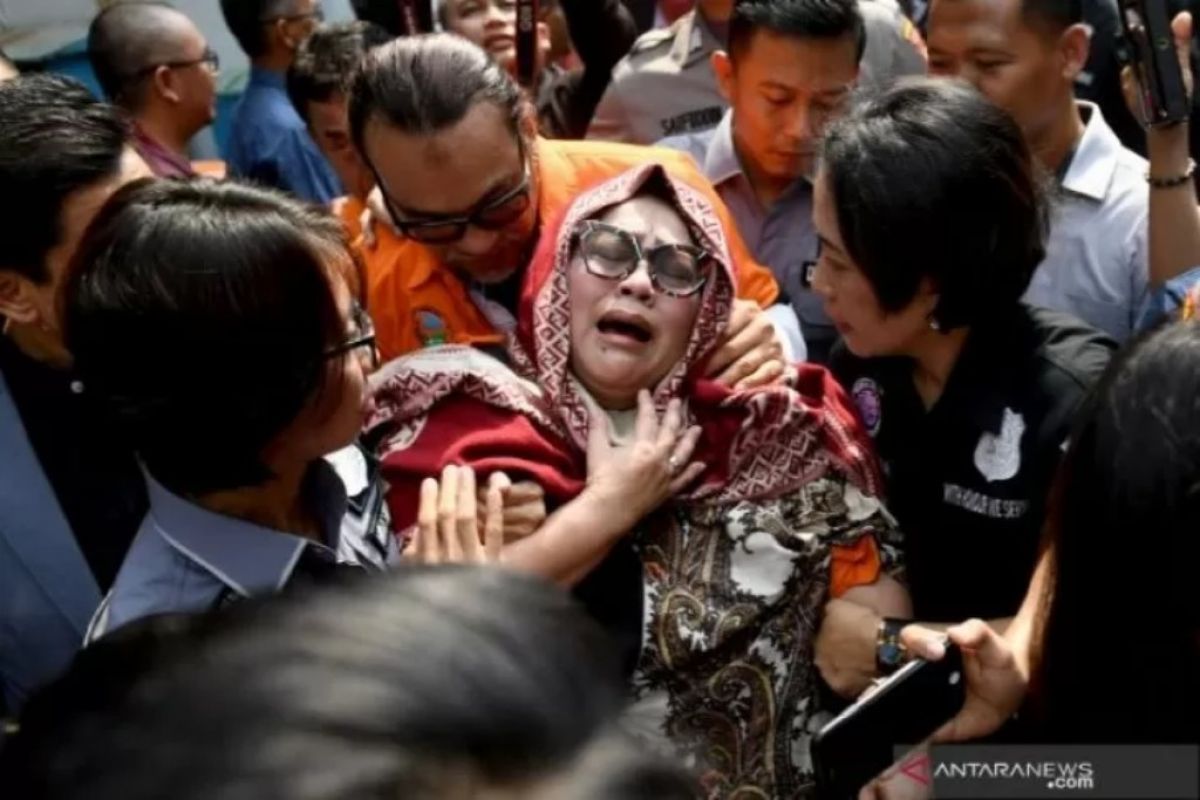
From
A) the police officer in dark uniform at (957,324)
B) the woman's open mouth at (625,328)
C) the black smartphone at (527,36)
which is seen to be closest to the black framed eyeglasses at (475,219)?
the woman's open mouth at (625,328)

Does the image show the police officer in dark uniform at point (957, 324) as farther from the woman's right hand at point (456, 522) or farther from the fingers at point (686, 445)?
the woman's right hand at point (456, 522)

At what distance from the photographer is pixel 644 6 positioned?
416 cm

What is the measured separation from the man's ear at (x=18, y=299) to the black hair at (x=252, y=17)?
265 cm

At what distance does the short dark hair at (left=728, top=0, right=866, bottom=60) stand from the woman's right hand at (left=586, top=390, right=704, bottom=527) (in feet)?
3.16

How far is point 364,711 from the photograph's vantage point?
544mm

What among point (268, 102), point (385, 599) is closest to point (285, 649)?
point (385, 599)

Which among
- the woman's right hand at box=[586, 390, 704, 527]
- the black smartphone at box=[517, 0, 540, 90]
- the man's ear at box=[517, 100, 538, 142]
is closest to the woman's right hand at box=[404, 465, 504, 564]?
the woman's right hand at box=[586, 390, 704, 527]

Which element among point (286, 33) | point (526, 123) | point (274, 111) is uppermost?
point (526, 123)

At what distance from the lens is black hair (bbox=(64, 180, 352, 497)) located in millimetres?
1219

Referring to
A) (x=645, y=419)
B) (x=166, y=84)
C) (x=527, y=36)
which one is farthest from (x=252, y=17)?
(x=645, y=419)

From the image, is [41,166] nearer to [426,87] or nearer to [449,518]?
[426,87]

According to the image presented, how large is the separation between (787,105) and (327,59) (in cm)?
133

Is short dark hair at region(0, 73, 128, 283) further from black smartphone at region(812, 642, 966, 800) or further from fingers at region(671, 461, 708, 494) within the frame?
black smartphone at region(812, 642, 966, 800)

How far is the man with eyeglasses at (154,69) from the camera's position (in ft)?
12.2
